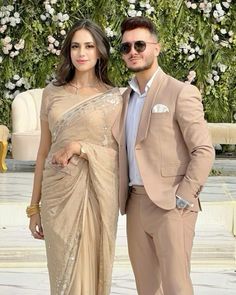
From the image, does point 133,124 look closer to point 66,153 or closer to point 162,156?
point 162,156

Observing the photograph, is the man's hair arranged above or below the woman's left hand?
above

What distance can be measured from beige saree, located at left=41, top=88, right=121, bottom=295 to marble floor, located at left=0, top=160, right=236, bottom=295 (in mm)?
1243

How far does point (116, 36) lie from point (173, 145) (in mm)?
6315

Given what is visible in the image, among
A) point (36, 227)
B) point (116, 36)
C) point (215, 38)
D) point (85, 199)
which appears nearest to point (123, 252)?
point (36, 227)

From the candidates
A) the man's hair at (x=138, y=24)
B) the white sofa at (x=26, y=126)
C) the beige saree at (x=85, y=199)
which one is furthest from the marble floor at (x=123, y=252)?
the man's hair at (x=138, y=24)

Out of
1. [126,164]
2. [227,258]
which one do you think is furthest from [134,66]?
[227,258]

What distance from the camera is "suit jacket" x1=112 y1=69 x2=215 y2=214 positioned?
266 cm

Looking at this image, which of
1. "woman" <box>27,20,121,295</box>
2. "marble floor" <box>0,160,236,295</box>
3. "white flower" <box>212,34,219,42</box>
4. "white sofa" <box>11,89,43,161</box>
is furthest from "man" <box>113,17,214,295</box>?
"white flower" <box>212,34,219,42</box>

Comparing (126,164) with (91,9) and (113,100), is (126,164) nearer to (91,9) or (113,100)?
(113,100)

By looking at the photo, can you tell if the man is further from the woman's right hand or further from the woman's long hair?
the woman's right hand

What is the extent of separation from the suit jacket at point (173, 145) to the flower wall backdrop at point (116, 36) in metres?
6.13

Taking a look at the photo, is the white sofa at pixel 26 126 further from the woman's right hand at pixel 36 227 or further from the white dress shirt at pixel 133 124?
the white dress shirt at pixel 133 124

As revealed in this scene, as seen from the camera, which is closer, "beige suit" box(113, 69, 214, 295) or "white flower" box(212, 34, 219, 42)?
"beige suit" box(113, 69, 214, 295)

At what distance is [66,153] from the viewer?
286 centimetres
